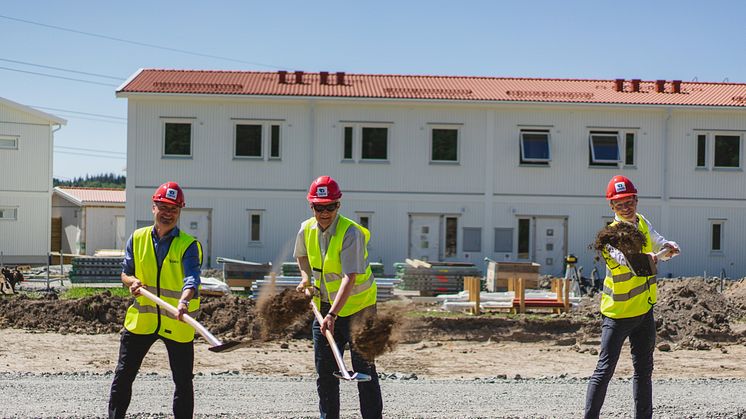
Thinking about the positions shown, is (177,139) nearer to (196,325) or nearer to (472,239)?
(472,239)

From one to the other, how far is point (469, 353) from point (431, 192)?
15.6m

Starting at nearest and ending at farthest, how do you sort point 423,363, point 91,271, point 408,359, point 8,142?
1. point 423,363
2. point 408,359
3. point 91,271
4. point 8,142

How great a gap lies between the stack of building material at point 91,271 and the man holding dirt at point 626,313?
68.9ft

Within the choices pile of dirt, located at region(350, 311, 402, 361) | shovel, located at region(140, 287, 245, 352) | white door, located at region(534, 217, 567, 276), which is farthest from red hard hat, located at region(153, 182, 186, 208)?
white door, located at region(534, 217, 567, 276)

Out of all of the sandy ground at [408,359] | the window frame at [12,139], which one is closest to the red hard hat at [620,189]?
the sandy ground at [408,359]

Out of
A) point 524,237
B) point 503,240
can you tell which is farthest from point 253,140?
point 524,237

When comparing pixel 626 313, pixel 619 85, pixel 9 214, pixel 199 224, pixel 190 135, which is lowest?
pixel 626 313

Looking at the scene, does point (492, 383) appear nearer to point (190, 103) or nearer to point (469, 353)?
point (469, 353)

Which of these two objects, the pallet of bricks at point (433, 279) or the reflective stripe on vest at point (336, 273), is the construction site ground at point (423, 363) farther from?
the pallet of bricks at point (433, 279)

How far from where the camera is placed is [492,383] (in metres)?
11.3

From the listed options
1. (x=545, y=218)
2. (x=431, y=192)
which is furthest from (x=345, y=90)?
(x=545, y=218)

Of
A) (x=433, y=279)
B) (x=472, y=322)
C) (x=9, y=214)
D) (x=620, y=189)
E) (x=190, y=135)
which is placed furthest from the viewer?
(x=9, y=214)

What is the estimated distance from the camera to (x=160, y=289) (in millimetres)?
6949

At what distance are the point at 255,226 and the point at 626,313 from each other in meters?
24.9
